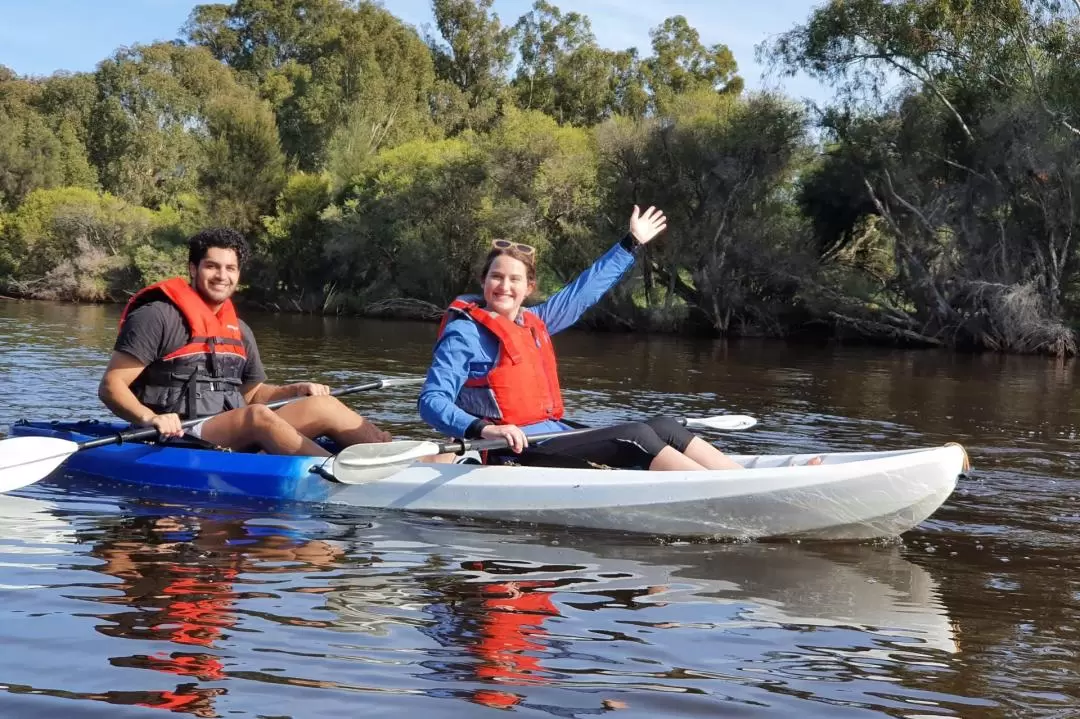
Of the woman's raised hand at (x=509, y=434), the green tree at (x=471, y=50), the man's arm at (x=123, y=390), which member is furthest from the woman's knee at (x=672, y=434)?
the green tree at (x=471, y=50)

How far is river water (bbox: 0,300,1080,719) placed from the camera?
313cm

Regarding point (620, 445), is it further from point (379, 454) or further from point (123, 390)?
point (123, 390)

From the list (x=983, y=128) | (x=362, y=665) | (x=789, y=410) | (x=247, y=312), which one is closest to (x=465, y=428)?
(x=362, y=665)

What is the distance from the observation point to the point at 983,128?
74.8 feet

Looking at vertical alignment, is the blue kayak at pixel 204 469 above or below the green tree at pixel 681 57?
below

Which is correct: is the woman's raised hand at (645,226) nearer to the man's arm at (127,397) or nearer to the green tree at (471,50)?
the man's arm at (127,397)

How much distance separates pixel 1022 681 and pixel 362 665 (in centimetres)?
190

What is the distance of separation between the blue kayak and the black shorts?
1.15 m

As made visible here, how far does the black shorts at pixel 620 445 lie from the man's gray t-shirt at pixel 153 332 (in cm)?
183

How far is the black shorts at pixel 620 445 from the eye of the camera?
5.31 m

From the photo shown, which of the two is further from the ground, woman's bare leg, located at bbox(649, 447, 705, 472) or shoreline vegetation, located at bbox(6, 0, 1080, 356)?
shoreline vegetation, located at bbox(6, 0, 1080, 356)

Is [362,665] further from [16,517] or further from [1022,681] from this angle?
[16,517]

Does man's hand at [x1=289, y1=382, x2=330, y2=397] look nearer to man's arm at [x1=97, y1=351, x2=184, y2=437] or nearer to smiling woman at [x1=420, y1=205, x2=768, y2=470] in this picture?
man's arm at [x1=97, y1=351, x2=184, y2=437]

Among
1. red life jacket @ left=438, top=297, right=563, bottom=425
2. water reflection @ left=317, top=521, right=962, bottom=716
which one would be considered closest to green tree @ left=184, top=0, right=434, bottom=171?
red life jacket @ left=438, top=297, right=563, bottom=425
